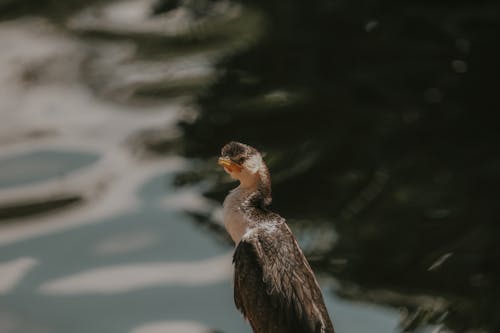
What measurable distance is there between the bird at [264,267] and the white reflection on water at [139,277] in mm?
1806

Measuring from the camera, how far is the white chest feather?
15.1 feet

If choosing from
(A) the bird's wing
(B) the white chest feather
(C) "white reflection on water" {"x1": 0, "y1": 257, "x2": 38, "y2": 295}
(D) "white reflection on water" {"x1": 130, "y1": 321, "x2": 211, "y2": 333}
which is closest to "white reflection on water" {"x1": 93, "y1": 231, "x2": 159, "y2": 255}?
(C) "white reflection on water" {"x1": 0, "y1": 257, "x2": 38, "y2": 295}

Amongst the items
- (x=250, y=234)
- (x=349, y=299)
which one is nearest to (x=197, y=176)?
(x=349, y=299)

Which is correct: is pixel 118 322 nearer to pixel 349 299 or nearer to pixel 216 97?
pixel 349 299

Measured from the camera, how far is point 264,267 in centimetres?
444

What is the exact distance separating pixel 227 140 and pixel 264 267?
309cm

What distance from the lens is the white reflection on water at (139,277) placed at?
20.9 feet

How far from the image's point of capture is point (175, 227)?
686cm

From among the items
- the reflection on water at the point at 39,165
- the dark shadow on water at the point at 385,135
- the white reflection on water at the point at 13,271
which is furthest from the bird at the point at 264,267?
the reflection on water at the point at 39,165

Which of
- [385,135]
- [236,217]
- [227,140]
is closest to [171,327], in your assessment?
[236,217]

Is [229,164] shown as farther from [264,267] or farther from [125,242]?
[125,242]

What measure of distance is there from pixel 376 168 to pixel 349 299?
1.44 m

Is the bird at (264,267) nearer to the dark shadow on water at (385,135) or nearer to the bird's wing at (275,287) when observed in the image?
the bird's wing at (275,287)

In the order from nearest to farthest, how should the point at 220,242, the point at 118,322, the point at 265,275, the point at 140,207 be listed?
the point at 265,275
the point at 118,322
the point at 220,242
the point at 140,207
